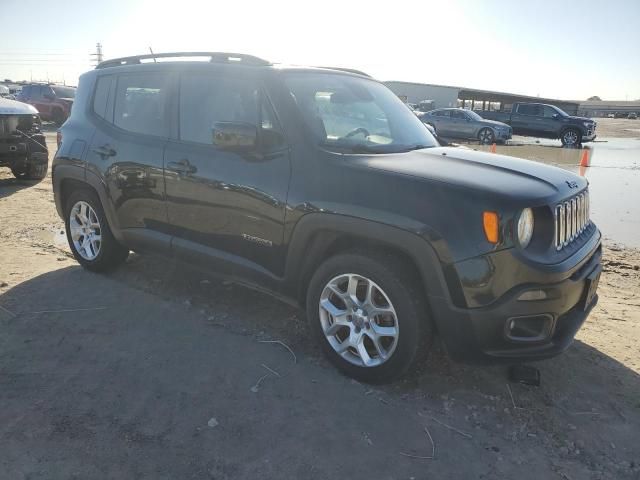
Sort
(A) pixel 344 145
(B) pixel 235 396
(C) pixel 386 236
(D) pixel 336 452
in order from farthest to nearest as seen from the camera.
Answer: (A) pixel 344 145 → (B) pixel 235 396 → (C) pixel 386 236 → (D) pixel 336 452

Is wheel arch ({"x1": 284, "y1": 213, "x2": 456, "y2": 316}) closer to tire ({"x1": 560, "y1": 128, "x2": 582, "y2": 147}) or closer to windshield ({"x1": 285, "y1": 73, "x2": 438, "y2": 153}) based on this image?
windshield ({"x1": 285, "y1": 73, "x2": 438, "y2": 153})

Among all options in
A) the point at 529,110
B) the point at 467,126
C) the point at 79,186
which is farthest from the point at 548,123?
the point at 79,186

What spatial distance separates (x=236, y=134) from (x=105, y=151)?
1.76 metres

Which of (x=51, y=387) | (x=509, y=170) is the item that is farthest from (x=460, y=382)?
(x=51, y=387)

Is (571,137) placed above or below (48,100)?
below

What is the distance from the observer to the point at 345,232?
3.01m

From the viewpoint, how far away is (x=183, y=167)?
12.5 feet

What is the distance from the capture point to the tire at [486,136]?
2194cm

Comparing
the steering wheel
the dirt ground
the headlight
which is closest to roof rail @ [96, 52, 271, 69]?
the steering wheel

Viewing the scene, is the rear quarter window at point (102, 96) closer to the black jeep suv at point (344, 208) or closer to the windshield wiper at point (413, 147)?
the black jeep suv at point (344, 208)

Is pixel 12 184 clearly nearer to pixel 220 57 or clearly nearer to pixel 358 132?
pixel 220 57

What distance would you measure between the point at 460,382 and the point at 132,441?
75.4 inches

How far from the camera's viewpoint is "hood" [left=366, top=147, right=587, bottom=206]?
2.77 meters

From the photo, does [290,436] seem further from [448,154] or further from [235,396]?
[448,154]
